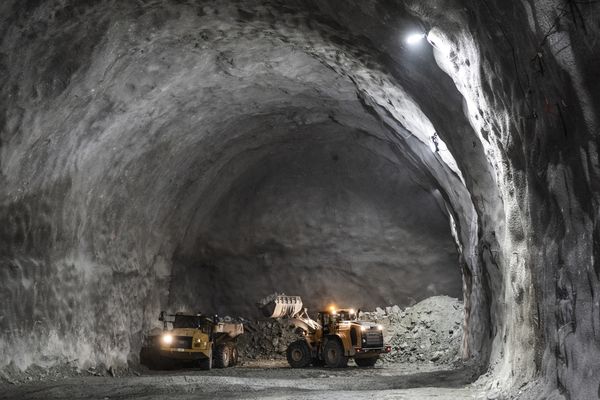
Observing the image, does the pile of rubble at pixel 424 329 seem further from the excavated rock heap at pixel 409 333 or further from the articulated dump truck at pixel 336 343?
the articulated dump truck at pixel 336 343

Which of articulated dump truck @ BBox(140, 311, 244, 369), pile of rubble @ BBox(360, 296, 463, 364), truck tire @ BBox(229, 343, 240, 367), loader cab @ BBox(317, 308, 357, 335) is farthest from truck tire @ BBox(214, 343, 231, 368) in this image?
pile of rubble @ BBox(360, 296, 463, 364)

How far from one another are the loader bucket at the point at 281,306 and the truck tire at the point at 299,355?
233cm

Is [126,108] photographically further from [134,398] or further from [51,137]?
[134,398]

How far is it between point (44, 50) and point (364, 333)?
419 inches

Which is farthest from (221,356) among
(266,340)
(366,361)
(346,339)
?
(266,340)

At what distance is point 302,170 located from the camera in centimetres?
2327

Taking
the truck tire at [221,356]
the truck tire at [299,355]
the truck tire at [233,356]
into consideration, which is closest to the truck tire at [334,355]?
the truck tire at [299,355]

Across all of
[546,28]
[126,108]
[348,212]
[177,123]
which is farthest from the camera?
[348,212]

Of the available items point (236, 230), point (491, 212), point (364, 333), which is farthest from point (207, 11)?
point (236, 230)

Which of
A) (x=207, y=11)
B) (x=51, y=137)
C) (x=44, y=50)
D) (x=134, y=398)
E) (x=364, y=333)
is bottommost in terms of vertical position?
(x=134, y=398)

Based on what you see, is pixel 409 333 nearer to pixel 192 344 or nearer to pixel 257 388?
pixel 192 344

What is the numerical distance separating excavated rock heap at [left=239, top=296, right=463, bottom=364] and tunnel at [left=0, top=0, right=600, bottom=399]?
0.59 meters

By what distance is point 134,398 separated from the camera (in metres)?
10.3

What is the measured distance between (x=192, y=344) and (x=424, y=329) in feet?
24.9
